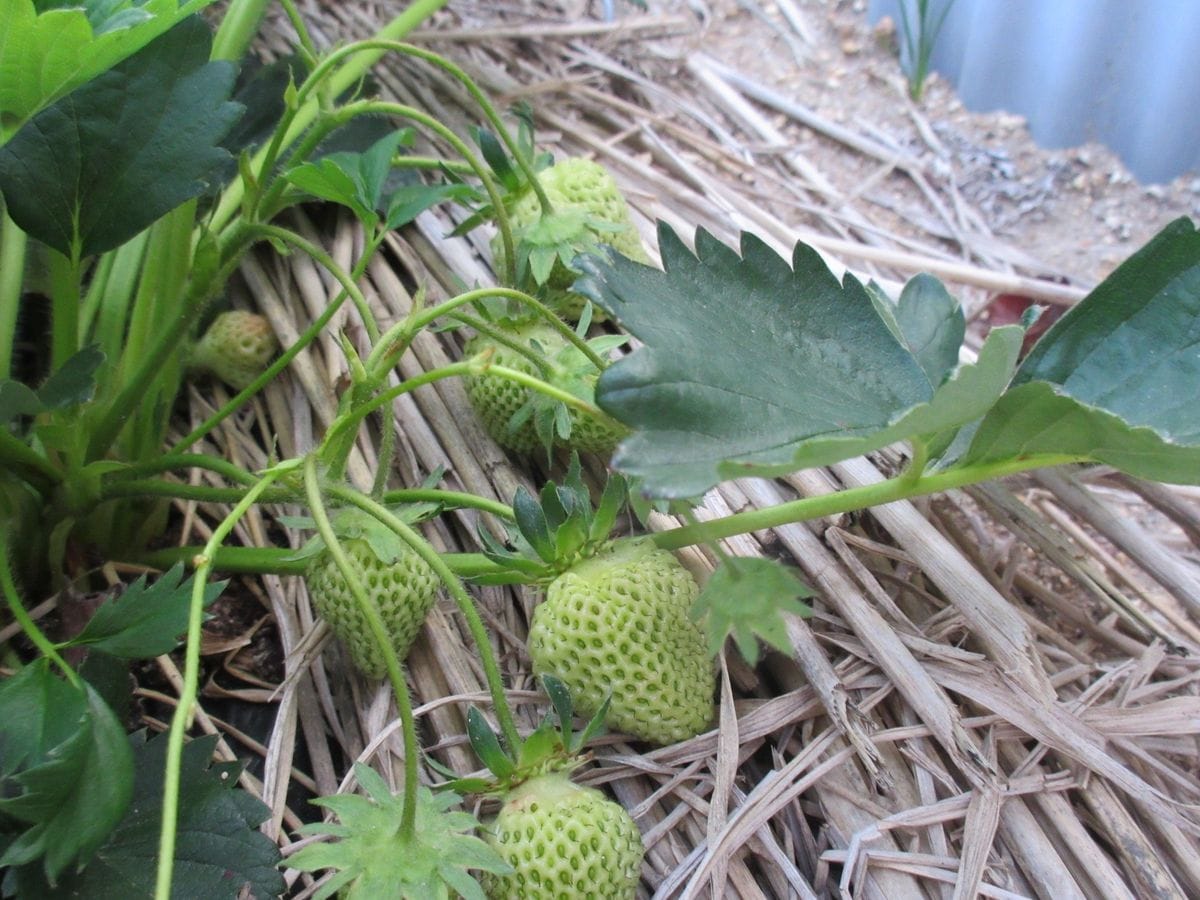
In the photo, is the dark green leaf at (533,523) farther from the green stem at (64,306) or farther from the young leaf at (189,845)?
the green stem at (64,306)

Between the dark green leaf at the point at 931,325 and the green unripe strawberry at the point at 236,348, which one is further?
the green unripe strawberry at the point at 236,348

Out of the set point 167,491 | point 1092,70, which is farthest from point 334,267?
point 1092,70

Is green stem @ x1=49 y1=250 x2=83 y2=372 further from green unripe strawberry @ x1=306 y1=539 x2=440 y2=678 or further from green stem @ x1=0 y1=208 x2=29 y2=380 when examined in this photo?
green unripe strawberry @ x1=306 y1=539 x2=440 y2=678

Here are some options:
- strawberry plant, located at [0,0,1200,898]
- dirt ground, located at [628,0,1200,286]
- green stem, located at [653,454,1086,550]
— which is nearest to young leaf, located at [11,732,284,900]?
strawberry plant, located at [0,0,1200,898]

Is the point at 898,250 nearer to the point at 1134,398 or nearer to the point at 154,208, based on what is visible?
the point at 1134,398

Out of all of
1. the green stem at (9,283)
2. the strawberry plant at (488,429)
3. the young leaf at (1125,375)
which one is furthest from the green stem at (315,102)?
the young leaf at (1125,375)

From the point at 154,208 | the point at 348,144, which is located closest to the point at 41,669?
the point at 154,208
